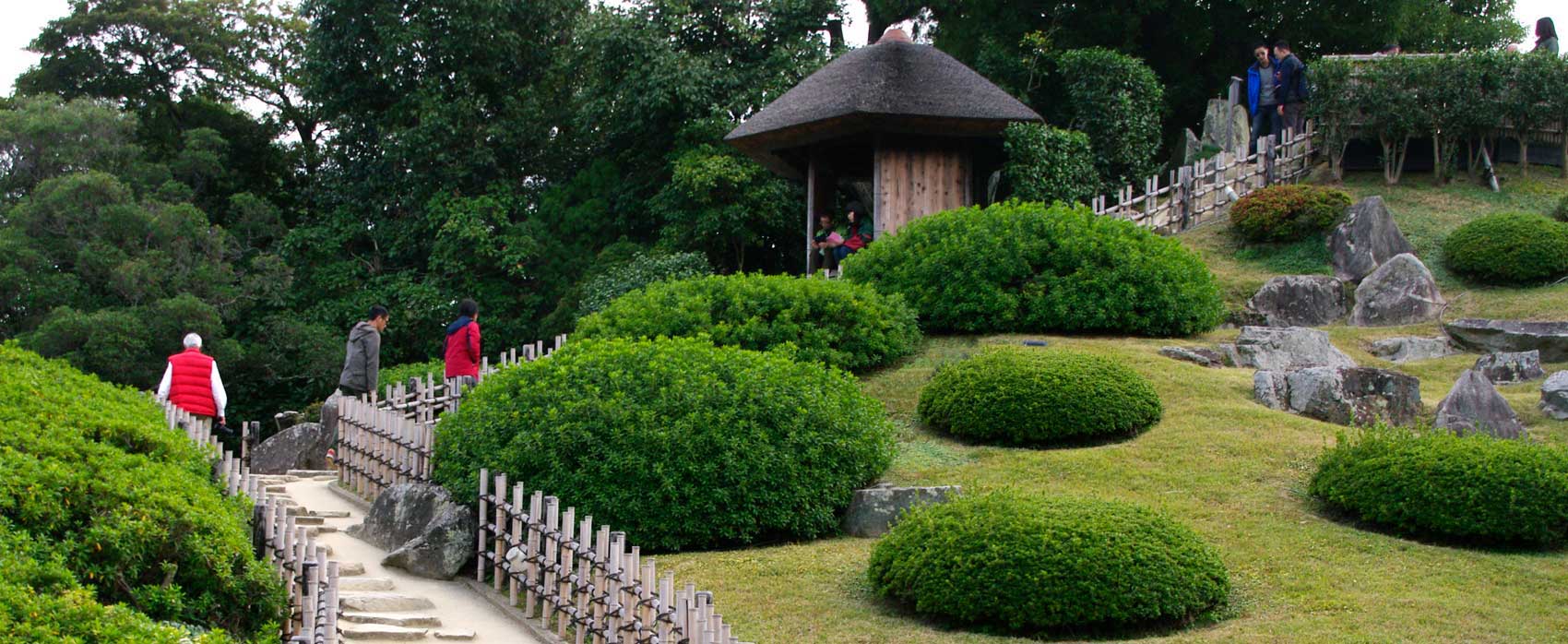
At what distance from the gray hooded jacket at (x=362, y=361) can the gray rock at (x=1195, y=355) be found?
27.0ft

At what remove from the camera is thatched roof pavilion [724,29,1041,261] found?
19.4 meters

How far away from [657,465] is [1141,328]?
25.8 feet

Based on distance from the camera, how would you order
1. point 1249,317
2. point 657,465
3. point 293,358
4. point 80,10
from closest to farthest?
1. point 657,465
2. point 1249,317
3. point 293,358
4. point 80,10

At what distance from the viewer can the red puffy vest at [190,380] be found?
1327cm

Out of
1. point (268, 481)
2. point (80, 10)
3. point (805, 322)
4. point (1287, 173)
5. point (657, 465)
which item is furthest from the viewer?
point (80, 10)

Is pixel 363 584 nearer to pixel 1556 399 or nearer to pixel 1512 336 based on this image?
pixel 1556 399

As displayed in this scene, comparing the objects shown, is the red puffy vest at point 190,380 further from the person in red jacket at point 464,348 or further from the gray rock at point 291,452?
the gray rock at point 291,452

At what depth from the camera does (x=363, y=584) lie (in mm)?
9789

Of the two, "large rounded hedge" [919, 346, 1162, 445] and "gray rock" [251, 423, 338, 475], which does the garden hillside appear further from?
"gray rock" [251, 423, 338, 475]

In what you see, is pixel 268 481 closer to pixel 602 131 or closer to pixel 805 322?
pixel 805 322

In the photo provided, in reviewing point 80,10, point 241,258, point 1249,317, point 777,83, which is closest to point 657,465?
point 1249,317

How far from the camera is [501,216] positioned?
26.5 m

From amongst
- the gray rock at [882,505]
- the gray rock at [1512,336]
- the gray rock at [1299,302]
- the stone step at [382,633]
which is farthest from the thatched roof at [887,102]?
the stone step at [382,633]

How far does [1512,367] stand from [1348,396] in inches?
131
